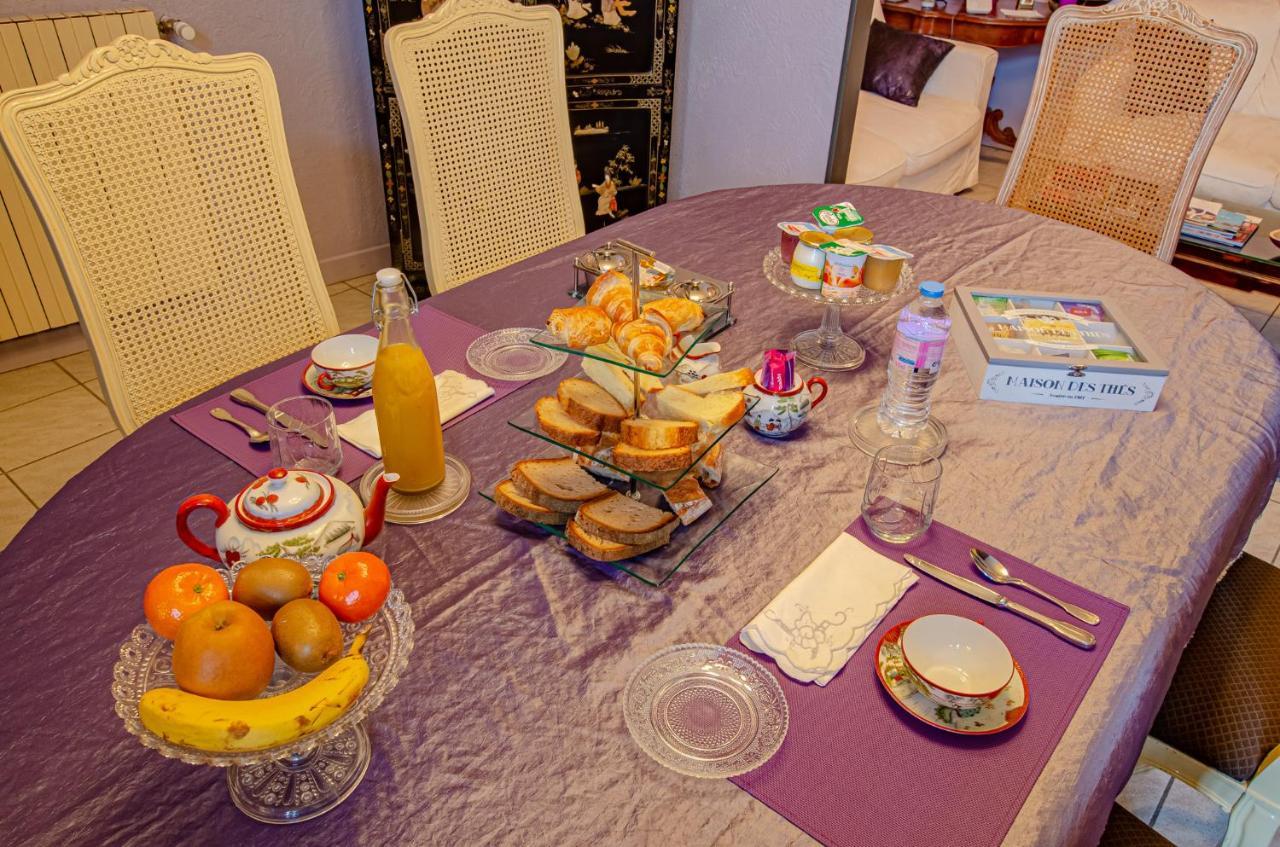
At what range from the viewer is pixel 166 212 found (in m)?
1.47

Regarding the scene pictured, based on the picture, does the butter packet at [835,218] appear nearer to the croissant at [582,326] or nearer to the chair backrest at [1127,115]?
the croissant at [582,326]

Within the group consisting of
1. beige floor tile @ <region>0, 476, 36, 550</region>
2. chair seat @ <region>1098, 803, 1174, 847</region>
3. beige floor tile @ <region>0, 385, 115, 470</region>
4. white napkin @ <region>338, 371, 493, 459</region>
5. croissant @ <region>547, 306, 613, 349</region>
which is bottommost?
beige floor tile @ <region>0, 476, 36, 550</region>

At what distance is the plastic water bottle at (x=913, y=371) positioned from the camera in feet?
4.29

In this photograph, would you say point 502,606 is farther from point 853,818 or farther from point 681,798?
point 853,818

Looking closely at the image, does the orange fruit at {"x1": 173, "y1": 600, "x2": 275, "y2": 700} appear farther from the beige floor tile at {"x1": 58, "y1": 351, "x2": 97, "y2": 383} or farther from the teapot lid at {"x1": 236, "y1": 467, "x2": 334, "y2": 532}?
the beige floor tile at {"x1": 58, "y1": 351, "x2": 97, "y2": 383}

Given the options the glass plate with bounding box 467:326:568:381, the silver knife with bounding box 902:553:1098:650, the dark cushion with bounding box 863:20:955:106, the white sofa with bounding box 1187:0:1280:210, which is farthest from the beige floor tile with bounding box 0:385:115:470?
the white sofa with bounding box 1187:0:1280:210

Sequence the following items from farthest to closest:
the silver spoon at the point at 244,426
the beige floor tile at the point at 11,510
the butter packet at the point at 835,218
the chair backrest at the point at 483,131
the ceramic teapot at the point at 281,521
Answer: the beige floor tile at the point at 11,510, the chair backrest at the point at 483,131, the butter packet at the point at 835,218, the silver spoon at the point at 244,426, the ceramic teapot at the point at 281,521

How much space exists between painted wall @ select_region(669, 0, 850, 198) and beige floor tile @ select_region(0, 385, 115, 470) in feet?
7.33

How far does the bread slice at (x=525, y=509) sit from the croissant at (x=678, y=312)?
0.88 ft

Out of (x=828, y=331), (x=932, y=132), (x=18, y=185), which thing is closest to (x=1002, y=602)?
(x=828, y=331)

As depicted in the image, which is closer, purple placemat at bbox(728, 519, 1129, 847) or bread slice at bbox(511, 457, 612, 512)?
purple placemat at bbox(728, 519, 1129, 847)

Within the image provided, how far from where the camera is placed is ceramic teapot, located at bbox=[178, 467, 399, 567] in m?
0.92

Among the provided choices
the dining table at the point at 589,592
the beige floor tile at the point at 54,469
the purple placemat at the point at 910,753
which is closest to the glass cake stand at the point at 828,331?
the dining table at the point at 589,592

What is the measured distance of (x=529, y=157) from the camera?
207cm
